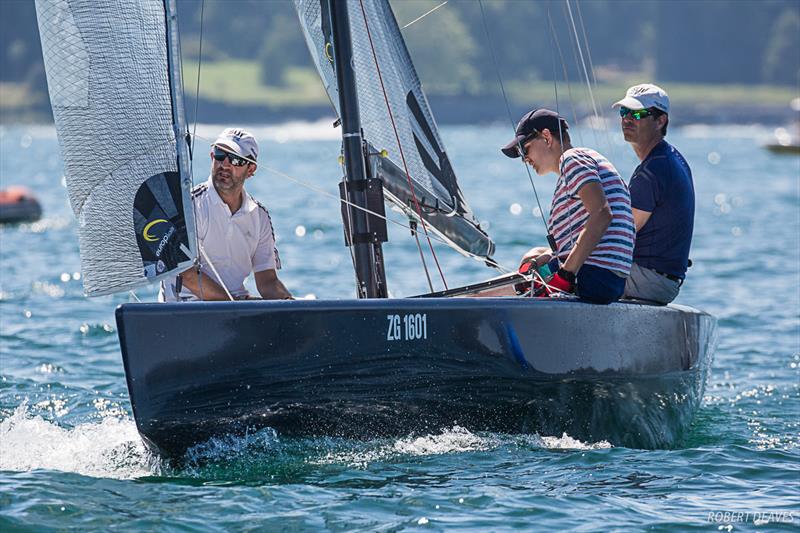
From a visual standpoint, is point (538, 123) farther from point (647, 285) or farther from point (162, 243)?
point (162, 243)

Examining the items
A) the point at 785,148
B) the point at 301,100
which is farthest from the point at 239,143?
the point at 301,100

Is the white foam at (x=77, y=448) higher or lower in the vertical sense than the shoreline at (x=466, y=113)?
lower

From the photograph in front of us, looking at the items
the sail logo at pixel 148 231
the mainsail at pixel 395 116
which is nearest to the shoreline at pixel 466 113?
the mainsail at pixel 395 116

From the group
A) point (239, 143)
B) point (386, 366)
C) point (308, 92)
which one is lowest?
point (386, 366)

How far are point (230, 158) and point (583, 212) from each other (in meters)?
1.53

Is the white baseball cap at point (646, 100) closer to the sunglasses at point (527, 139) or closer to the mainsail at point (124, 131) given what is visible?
the sunglasses at point (527, 139)

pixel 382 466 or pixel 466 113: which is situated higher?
pixel 466 113

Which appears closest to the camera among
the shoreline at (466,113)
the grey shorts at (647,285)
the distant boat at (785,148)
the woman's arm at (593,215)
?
the woman's arm at (593,215)

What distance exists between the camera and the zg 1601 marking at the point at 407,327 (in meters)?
5.32

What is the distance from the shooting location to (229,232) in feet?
19.7

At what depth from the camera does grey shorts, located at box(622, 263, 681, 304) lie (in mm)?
6273

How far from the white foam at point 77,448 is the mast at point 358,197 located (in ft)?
4.19

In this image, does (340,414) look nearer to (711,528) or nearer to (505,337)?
(505,337)

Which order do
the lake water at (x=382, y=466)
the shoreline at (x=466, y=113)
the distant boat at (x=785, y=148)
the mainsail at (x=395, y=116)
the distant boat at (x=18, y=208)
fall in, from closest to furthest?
the lake water at (x=382, y=466)
the mainsail at (x=395, y=116)
the distant boat at (x=18, y=208)
the distant boat at (x=785, y=148)
the shoreline at (x=466, y=113)
